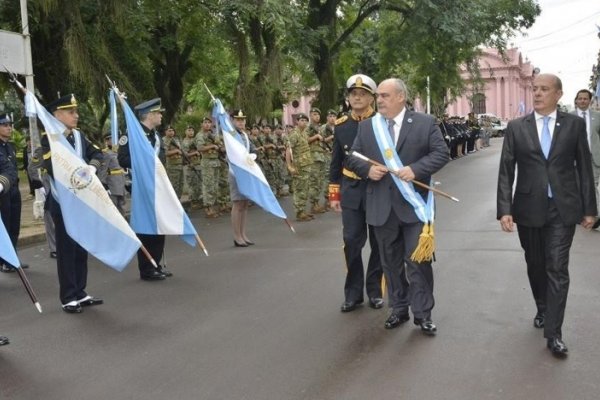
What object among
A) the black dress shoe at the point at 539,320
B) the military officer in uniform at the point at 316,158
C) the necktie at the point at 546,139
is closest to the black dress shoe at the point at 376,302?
the black dress shoe at the point at 539,320

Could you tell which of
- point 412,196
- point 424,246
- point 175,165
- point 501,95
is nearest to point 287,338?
point 424,246

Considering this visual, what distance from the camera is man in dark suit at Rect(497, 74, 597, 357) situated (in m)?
4.61

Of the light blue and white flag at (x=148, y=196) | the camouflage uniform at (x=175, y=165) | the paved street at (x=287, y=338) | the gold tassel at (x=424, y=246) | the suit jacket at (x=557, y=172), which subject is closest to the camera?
the paved street at (x=287, y=338)

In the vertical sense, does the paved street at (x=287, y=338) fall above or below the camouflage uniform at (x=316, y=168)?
below

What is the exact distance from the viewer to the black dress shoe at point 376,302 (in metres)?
5.85

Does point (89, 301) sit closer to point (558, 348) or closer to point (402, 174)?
point (402, 174)

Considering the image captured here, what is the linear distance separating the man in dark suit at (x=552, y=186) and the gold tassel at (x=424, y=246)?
53 centimetres

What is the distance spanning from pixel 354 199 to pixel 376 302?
3.04ft

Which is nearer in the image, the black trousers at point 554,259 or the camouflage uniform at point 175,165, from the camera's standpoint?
the black trousers at point 554,259

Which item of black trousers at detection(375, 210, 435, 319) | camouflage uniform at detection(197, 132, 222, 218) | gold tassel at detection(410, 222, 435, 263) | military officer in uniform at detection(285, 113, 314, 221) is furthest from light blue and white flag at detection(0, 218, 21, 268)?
camouflage uniform at detection(197, 132, 222, 218)

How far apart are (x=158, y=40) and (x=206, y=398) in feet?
55.4

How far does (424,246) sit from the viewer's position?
4.96 metres

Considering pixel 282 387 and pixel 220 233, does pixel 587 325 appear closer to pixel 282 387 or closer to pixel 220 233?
pixel 282 387

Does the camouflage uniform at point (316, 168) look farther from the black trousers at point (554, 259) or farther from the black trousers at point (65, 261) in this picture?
the black trousers at point (554, 259)
